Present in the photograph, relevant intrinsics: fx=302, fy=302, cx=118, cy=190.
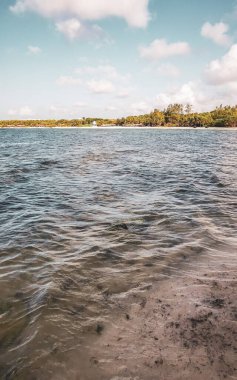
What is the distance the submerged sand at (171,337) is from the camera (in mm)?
3521

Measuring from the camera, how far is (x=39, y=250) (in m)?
7.11

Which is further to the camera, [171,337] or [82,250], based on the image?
[82,250]

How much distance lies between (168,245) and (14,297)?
3.68 meters

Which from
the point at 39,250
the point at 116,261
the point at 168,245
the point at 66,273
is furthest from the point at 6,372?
the point at 168,245

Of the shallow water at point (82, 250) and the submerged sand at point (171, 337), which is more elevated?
the submerged sand at point (171, 337)

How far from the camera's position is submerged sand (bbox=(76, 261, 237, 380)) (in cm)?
352

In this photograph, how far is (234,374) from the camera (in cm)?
343

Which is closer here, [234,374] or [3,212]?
[234,374]

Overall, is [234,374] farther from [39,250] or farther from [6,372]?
[39,250]

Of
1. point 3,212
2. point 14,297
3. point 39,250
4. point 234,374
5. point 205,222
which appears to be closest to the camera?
point 234,374

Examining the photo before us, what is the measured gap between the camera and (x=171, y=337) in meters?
4.07

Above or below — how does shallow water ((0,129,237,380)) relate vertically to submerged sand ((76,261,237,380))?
below

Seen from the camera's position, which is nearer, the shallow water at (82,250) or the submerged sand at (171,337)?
the submerged sand at (171,337)

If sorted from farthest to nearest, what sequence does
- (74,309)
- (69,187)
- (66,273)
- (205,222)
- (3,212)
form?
1. (69,187)
2. (3,212)
3. (205,222)
4. (66,273)
5. (74,309)
